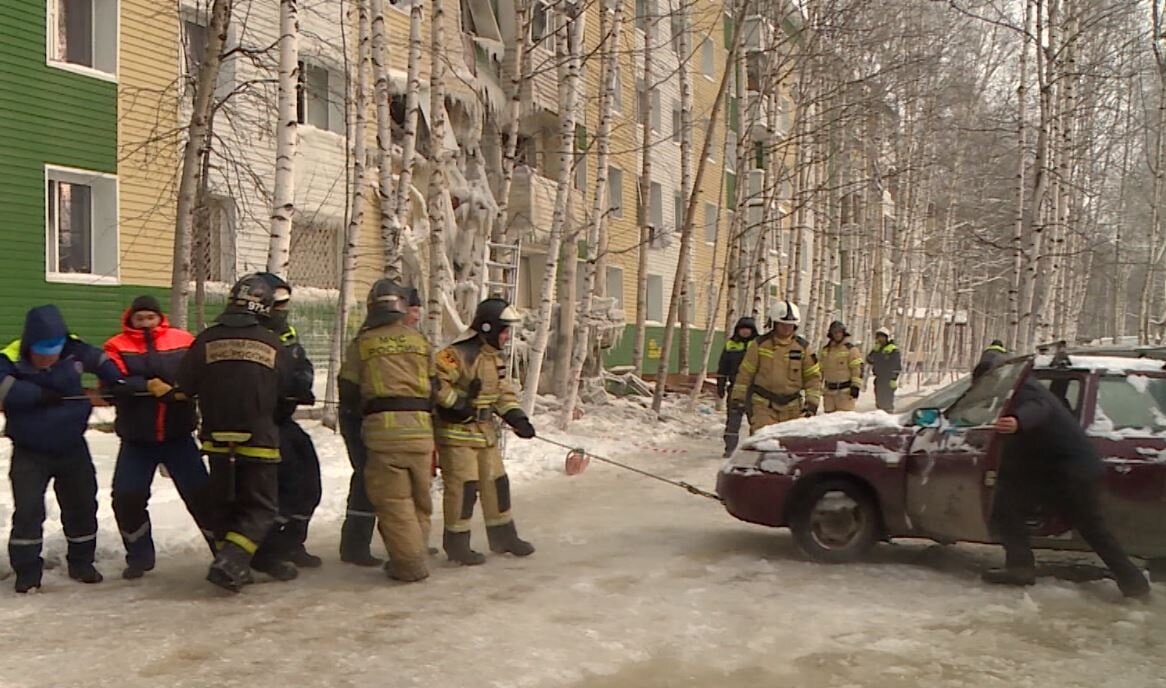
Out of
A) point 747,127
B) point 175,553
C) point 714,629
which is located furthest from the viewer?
point 747,127

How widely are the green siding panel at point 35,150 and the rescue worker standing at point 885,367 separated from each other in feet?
42.0

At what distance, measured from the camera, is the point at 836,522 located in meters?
7.13

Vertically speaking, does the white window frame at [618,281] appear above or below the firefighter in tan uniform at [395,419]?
above

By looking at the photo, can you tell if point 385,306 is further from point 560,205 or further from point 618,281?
point 618,281

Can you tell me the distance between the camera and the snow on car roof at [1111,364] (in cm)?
669

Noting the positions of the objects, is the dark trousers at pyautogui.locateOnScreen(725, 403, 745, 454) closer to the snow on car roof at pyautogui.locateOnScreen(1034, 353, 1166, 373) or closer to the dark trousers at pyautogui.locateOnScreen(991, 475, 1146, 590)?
the snow on car roof at pyautogui.locateOnScreen(1034, 353, 1166, 373)

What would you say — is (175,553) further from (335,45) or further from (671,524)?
(335,45)

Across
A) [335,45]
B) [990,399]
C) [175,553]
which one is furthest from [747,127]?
[175,553]

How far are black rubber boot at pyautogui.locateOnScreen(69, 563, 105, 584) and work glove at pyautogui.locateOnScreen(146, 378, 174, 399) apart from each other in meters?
1.15

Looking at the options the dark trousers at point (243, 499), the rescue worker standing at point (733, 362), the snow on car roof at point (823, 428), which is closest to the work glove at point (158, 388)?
the dark trousers at point (243, 499)

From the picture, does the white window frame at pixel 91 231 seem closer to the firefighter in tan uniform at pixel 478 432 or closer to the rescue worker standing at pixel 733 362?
the rescue worker standing at pixel 733 362

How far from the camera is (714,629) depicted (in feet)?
18.1

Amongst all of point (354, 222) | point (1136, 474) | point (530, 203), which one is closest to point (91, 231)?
point (354, 222)

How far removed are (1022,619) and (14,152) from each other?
13.2m
